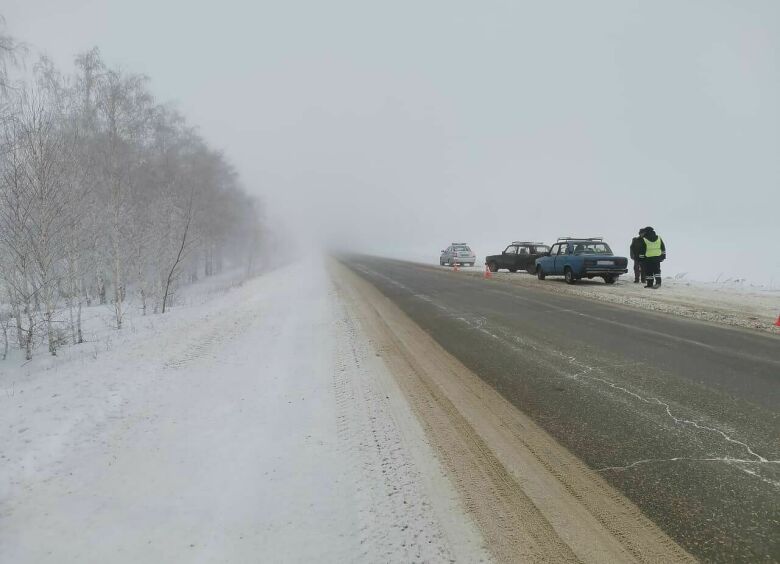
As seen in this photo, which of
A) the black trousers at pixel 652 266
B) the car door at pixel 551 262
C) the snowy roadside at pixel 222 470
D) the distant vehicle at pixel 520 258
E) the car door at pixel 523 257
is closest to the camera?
the snowy roadside at pixel 222 470

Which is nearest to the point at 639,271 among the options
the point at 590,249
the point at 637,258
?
the point at 637,258

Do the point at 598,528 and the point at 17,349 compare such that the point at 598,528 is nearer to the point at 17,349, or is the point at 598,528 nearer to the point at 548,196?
the point at 17,349

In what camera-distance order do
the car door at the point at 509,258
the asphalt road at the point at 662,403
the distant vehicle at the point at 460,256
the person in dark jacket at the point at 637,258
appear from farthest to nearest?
the distant vehicle at the point at 460,256 < the car door at the point at 509,258 < the person in dark jacket at the point at 637,258 < the asphalt road at the point at 662,403

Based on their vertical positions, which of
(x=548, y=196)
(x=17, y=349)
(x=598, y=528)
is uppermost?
(x=548, y=196)

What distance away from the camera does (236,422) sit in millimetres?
3756

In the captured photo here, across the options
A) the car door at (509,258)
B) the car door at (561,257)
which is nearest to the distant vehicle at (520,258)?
the car door at (509,258)

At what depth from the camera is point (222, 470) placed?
2947 millimetres

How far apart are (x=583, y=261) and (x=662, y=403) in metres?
12.0

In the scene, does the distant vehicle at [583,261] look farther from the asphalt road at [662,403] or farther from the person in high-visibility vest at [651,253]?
the asphalt road at [662,403]

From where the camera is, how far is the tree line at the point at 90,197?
30.3 feet

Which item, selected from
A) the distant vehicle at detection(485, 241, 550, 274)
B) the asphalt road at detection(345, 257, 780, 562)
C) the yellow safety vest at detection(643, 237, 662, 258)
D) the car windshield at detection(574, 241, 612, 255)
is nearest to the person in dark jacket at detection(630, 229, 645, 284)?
the yellow safety vest at detection(643, 237, 662, 258)

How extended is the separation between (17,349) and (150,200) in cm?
1250

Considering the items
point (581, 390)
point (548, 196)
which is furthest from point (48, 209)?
point (548, 196)

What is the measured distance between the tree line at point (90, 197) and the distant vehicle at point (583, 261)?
580 inches
